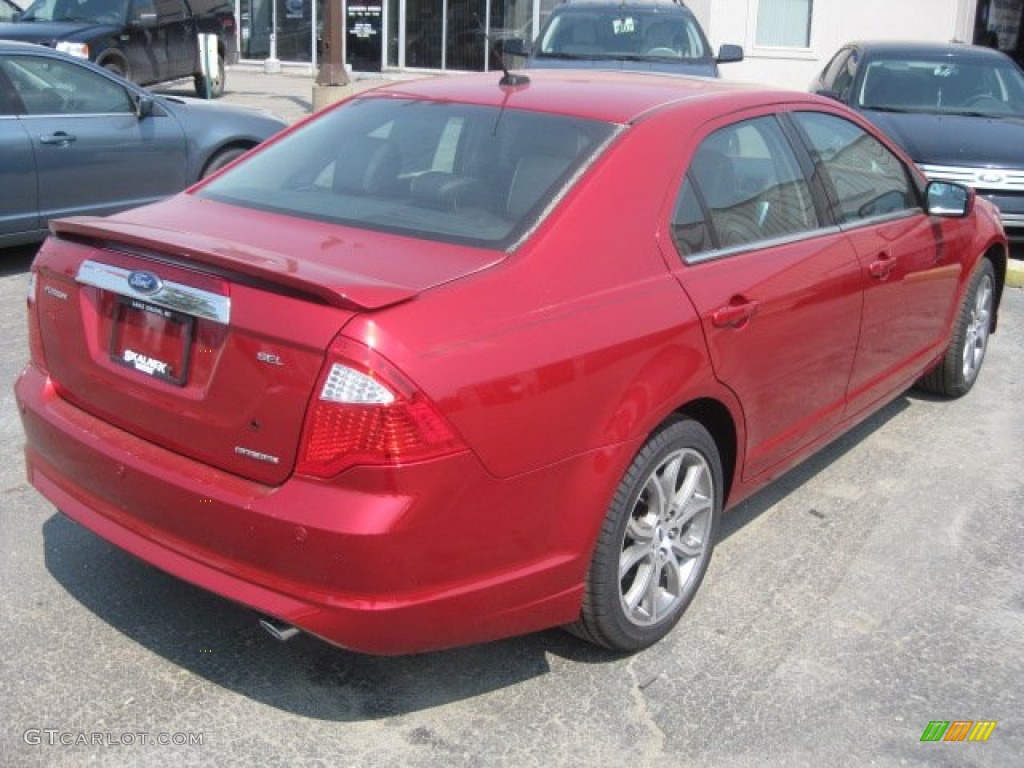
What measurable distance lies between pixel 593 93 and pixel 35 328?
6.23 feet

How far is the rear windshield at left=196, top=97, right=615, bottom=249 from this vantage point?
135 inches

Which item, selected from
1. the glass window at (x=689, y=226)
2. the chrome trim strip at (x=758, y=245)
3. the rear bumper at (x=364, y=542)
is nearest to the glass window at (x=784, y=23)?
the chrome trim strip at (x=758, y=245)

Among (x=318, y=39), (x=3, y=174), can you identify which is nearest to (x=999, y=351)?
(x=3, y=174)

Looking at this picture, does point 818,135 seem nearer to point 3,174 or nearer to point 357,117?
point 357,117

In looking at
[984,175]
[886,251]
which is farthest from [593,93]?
[984,175]

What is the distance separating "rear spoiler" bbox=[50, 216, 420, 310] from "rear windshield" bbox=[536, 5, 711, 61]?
27.1 feet

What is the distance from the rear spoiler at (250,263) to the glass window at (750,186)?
1.14 meters

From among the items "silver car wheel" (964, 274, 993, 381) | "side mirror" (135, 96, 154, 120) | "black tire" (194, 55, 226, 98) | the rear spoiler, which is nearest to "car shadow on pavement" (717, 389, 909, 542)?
"silver car wheel" (964, 274, 993, 381)

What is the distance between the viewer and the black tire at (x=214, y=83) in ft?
57.9

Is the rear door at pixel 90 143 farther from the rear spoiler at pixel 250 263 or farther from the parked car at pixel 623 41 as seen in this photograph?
the rear spoiler at pixel 250 263

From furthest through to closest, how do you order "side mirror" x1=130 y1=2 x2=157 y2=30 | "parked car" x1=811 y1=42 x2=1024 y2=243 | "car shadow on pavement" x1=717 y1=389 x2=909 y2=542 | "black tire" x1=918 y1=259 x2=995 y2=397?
"side mirror" x1=130 y1=2 x2=157 y2=30
"parked car" x1=811 y1=42 x2=1024 y2=243
"black tire" x1=918 y1=259 x2=995 y2=397
"car shadow on pavement" x1=717 y1=389 x2=909 y2=542

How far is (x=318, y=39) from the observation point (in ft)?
78.4

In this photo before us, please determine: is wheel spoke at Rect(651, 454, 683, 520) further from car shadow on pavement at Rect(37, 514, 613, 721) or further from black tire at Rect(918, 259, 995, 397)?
black tire at Rect(918, 259, 995, 397)

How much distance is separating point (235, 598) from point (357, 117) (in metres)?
1.90
